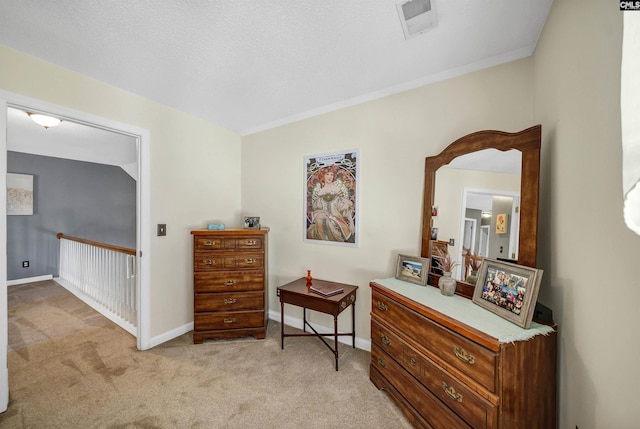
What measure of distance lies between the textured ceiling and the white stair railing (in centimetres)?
199

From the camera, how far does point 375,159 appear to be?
2.27m

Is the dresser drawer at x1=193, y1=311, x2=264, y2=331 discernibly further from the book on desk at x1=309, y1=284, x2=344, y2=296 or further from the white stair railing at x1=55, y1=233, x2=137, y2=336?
the white stair railing at x1=55, y1=233, x2=137, y2=336

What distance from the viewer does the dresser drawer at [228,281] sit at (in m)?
2.44

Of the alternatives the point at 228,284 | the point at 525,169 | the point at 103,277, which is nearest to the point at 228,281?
the point at 228,284

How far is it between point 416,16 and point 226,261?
2.50 metres

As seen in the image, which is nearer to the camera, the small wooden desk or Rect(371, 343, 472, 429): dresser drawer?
Rect(371, 343, 472, 429): dresser drawer

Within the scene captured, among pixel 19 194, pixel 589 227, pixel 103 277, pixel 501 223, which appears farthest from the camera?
pixel 19 194

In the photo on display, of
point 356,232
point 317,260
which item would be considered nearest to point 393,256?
point 356,232

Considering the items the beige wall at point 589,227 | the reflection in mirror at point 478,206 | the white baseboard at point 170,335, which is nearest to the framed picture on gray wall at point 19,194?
the white baseboard at point 170,335

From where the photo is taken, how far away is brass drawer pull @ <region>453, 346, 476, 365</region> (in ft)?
3.80

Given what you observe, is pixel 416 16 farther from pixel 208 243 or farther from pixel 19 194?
pixel 19 194

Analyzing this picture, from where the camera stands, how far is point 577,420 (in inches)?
40.4

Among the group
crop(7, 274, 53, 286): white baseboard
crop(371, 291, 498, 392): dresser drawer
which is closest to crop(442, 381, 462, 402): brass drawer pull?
crop(371, 291, 498, 392): dresser drawer

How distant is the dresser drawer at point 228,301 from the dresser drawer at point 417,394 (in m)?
1.28
